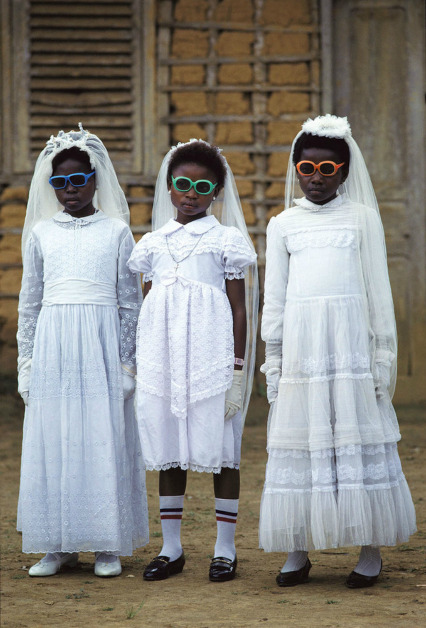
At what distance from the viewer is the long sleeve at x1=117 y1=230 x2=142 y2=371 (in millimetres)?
4465

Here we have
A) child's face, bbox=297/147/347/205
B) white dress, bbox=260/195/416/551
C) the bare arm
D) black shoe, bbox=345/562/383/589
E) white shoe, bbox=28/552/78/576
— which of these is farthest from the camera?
white shoe, bbox=28/552/78/576

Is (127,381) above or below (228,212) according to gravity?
below

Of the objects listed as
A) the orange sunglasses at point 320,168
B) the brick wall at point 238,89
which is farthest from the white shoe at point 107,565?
the brick wall at point 238,89

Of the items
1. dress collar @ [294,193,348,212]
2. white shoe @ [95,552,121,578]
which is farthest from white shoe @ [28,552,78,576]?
dress collar @ [294,193,348,212]

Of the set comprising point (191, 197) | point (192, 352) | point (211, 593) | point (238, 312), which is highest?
point (191, 197)

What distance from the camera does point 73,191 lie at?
448 centimetres

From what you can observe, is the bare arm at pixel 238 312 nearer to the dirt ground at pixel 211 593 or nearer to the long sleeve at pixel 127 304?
the long sleeve at pixel 127 304

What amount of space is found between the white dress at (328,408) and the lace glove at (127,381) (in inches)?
26.6

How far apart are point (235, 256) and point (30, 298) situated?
97 centimetres

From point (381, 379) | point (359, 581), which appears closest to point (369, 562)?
point (359, 581)

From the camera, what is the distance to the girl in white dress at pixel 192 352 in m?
4.20

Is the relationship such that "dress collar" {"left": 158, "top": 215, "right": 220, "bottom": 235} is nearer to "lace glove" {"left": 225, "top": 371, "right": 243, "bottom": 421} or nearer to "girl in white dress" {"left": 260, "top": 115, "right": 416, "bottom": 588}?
"girl in white dress" {"left": 260, "top": 115, "right": 416, "bottom": 588}

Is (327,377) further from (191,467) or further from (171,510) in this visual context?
(171,510)

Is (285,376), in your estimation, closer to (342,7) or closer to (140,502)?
(140,502)
